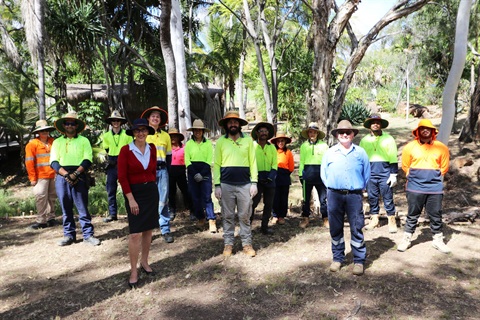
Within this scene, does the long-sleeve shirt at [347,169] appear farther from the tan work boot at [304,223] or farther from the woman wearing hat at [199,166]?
the woman wearing hat at [199,166]

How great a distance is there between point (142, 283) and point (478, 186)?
30.4 ft

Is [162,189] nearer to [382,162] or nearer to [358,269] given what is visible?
[358,269]

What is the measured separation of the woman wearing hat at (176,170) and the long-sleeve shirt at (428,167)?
388 cm

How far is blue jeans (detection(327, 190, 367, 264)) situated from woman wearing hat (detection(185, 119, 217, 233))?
2.26 m

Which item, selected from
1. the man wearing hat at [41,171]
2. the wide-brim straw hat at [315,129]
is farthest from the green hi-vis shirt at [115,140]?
the wide-brim straw hat at [315,129]

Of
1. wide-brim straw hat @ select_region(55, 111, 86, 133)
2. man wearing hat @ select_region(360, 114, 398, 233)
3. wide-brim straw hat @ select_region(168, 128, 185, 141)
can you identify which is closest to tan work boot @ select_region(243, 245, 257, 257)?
man wearing hat @ select_region(360, 114, 398, 233)

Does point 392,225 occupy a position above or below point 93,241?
below

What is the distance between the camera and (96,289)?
4.05 m

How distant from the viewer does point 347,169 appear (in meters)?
4.10

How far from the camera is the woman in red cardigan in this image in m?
3.89

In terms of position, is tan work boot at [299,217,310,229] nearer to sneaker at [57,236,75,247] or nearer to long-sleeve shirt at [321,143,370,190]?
long-sleeve shirt at [321,143,370,190]

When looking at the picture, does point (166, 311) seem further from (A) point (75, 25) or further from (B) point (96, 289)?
(A) point (75, 25)

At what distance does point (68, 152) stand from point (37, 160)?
1.38 metres

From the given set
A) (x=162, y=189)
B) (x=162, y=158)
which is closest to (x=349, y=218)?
(x=162, y=189)
